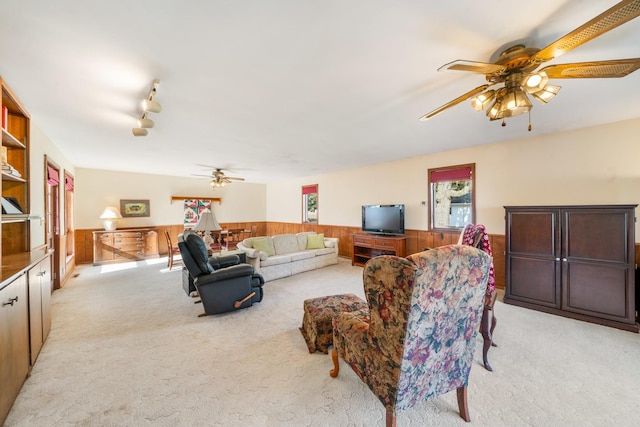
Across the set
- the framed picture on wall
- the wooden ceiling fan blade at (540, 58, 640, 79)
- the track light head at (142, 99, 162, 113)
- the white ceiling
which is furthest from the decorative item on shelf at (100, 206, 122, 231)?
the wooden ceiling fan blade at (540, 58, 640, 79)

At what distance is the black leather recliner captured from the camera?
3010 millimetres

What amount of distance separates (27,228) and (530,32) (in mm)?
4685

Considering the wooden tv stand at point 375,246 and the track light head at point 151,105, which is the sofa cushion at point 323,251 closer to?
the wooden tv stand at point 375,246

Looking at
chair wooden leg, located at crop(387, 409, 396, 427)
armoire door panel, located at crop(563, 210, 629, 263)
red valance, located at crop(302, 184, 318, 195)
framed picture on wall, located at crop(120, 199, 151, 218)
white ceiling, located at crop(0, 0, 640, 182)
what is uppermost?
white ceiling, located at crop(0, 0, 640, 182)

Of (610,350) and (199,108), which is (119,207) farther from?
(610,350)

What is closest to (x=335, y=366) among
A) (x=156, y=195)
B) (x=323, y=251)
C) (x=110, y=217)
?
(x=323, y=251)

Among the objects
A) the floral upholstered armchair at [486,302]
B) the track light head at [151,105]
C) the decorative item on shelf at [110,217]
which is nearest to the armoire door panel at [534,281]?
the floral upholstered armchair at [486,302]

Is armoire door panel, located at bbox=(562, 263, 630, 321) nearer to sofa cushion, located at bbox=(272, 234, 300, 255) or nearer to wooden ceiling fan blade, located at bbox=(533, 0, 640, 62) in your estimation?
wooden ceiling fan blade, located at bbox=(533, 0, 640, 62)

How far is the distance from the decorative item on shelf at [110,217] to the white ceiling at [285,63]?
3.14m

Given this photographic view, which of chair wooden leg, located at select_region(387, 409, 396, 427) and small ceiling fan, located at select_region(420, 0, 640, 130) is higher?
small ceiling fan, located at select_region(420, 0, 640, 130)

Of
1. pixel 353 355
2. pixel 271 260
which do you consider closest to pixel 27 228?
pixel 271 260

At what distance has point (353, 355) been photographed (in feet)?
5.30

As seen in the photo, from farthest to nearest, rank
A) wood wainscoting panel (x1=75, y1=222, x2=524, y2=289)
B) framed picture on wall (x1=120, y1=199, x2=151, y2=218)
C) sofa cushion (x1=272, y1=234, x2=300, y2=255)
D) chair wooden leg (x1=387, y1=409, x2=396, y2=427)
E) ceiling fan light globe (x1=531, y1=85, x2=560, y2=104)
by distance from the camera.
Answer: framed picture on wall (x1=120, y1=199, x2=151, y2=218)
sofa cushion (x1=272, y1=234, x2=300, y2=255)
wood wainscoting panel (x1=75, y1=222, x2=524, y2=289)
ceiling fan light globe (x1=531, y1=85, x2=560, y2=104)
chair wooden leg (x1=387, y1=409, x2=396, y2=427)

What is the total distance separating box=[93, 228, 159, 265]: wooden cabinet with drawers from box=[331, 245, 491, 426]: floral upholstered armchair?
276 inches
